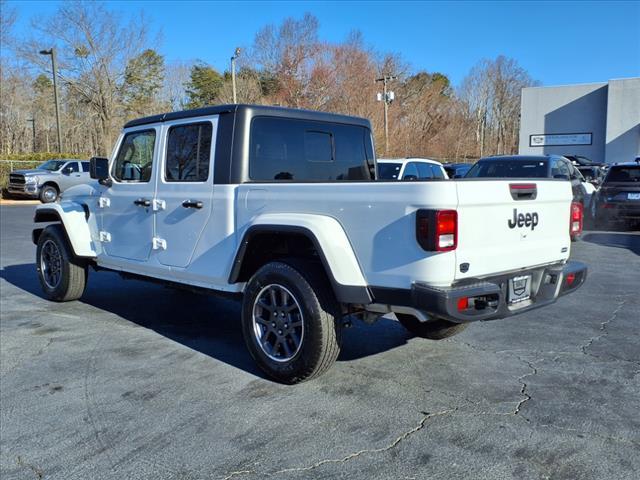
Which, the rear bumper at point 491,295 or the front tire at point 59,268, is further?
the front tire at point 59,268

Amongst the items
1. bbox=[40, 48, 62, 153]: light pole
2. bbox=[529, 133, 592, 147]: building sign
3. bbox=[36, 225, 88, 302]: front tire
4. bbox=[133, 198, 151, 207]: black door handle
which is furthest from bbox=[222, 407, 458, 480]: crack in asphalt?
bbox=[529, 133, 592, 147]: building sign

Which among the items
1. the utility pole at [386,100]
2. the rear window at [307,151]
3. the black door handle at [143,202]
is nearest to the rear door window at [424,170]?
the rear window at [307,151]

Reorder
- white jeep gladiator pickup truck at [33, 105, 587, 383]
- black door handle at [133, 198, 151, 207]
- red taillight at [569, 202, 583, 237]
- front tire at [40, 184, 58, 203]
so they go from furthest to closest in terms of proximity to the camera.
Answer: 1. front tire at [40, 184, 58, 203]
2. black door handle at [133, 198, 151, 207]
3. red taillight at [569, 202, 583, 237]
4. white jeep gladiator pickup truck at [33, 105, 587, 383]

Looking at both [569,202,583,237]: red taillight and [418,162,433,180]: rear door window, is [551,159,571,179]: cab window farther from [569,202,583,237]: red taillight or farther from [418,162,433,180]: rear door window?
[569,202,583,237]: red taillight

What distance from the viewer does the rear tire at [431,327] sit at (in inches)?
195

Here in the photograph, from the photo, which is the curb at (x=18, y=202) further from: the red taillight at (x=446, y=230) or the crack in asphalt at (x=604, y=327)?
the red taillight at (x=446, y=230)

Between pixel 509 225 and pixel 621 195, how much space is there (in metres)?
10.4

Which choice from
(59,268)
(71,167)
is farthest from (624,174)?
(71,167)

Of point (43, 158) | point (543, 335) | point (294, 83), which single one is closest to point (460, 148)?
point (294, 83)

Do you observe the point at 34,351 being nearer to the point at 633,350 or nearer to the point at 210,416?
the point at 210,416

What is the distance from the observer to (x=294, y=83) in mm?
41844

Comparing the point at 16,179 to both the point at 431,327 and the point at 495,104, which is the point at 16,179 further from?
the point at 495,104

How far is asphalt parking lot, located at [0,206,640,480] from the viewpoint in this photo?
9.92 feet

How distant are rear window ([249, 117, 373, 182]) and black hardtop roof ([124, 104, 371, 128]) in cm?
5
